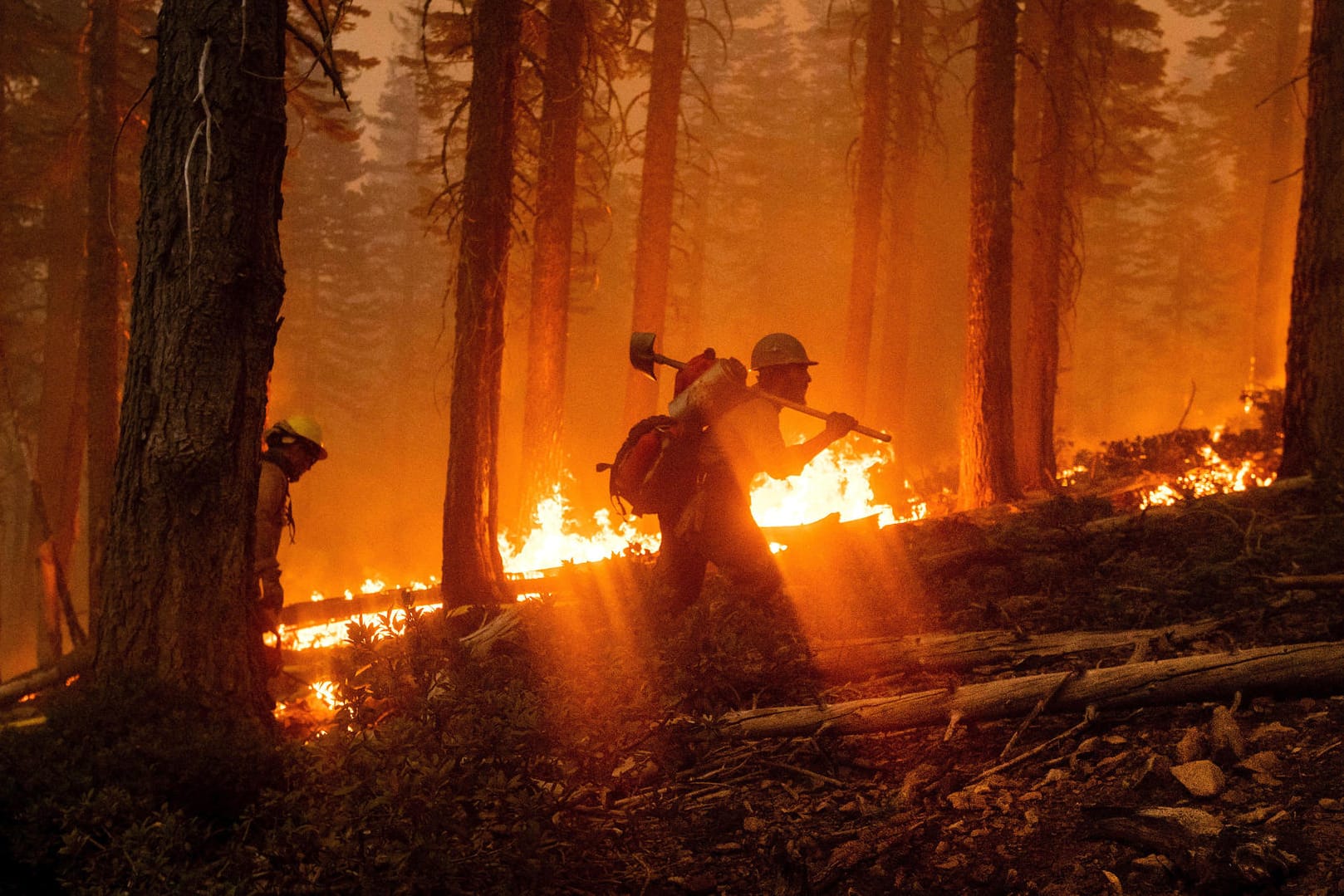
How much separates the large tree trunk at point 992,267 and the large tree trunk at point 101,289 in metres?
11.7

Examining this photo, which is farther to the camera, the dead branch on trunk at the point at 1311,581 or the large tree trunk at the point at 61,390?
the large tree trunk at the point at 61,390

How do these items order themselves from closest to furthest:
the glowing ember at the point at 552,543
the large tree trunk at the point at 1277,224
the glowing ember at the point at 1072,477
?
the glowing ember at the point at 552,543 < the glowing ember at the point at 1072,477 < the large tree trunk at the point at 1277,224

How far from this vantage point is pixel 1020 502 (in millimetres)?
10555

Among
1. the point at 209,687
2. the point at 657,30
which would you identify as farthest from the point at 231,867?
the point at 657,30

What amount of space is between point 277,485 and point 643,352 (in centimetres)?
319

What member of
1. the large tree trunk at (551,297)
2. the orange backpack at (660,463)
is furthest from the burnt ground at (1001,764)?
the large tree trunk at (551,297)

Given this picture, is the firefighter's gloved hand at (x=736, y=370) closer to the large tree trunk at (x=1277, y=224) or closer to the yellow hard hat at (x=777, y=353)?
the yellow hard hat at (x=777, y=353)

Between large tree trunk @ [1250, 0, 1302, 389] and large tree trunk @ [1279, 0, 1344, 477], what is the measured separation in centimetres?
1688

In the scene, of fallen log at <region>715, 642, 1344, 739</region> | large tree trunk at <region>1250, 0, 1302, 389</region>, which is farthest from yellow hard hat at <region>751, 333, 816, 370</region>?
large tree trunk at <region>1250, 0, 1302, 389</region>

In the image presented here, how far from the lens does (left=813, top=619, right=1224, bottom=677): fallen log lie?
5207 millimetres

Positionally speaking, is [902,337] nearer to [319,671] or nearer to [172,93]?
[319,671]

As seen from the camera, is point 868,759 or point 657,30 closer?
point 868,759

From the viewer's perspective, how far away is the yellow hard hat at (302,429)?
7.33 meters

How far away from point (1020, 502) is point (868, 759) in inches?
275
